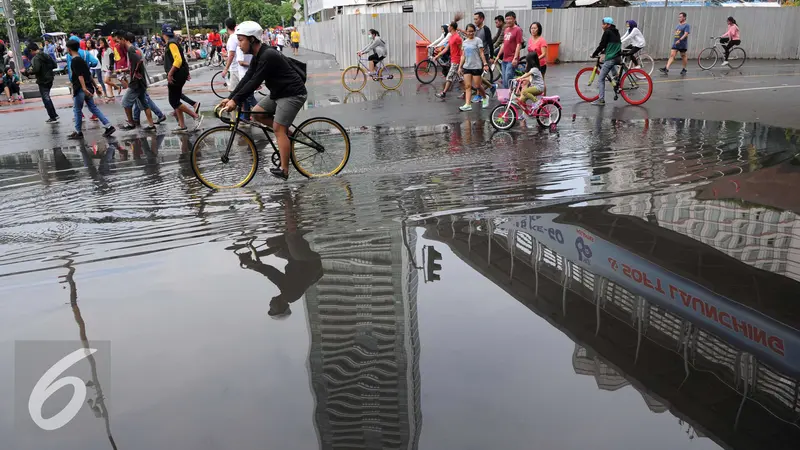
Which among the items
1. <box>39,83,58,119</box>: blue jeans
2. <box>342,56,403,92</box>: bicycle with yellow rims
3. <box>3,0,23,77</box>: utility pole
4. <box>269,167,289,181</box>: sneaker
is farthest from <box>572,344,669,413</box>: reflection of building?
<box>3,0,23,77</box>: utility pole

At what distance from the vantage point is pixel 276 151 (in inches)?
312

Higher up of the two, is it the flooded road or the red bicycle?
the red bicycle

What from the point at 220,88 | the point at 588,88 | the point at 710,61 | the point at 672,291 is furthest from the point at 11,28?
the point at 672,291

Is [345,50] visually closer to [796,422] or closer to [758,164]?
[758,164]

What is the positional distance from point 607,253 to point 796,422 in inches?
88.6

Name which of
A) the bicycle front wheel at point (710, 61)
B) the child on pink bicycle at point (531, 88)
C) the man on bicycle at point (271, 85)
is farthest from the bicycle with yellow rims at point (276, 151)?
the bicycle front wheel at point (710, 61)

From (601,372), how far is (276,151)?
5.39m

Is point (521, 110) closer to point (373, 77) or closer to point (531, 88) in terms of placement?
point (531, 88)

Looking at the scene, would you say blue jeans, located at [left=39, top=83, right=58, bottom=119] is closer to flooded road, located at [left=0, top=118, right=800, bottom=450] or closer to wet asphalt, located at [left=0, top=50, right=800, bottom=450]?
wet asphalt, located at [left=0, top=50, right=800, bottom=450]

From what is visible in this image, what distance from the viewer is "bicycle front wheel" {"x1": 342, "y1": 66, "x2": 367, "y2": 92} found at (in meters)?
18.6

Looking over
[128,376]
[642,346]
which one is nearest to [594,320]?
[642,346]

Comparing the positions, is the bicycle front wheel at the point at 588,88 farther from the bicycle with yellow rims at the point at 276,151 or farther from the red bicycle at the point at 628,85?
the bicycle with yellow rims at the point at 276,151

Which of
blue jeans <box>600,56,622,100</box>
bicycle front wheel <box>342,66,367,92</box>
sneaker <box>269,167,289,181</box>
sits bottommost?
sneaker <box>269,167,289,181</box>

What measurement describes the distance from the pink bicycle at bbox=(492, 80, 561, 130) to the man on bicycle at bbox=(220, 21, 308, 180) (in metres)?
4.63
